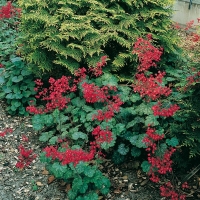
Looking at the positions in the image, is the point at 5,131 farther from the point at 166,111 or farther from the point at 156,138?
the point at 166,111

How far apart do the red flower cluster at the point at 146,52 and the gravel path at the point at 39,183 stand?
4.51ft

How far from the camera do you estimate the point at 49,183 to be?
162 inches


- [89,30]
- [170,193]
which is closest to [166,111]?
[170,193]

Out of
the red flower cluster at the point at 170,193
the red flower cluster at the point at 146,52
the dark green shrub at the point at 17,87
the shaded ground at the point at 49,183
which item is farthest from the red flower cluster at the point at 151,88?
the dark green shrub at the point at 17,87

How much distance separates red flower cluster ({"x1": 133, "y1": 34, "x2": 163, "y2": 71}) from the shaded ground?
4.31 ft

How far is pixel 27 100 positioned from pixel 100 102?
137cm

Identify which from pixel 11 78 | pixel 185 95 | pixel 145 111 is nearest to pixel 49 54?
pixel 11 78

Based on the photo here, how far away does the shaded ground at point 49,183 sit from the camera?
13.0 feet

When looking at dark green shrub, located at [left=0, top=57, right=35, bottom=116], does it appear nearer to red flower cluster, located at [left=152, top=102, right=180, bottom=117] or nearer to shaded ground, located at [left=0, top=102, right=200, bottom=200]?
shaded ground, located at [left=0, top=102, right=200, bottom=200]

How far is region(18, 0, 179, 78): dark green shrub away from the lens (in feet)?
15.3

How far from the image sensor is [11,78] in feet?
17.5

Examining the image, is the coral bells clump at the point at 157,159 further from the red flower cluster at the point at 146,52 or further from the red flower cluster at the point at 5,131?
the red flower cluster at the point at 5,131

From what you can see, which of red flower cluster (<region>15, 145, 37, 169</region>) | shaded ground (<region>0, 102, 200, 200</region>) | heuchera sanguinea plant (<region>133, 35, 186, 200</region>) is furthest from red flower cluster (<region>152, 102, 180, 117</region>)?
red flower cluster (<region>15, 145, 37, 169</region>)

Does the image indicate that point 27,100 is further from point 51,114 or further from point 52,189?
point 52,189
